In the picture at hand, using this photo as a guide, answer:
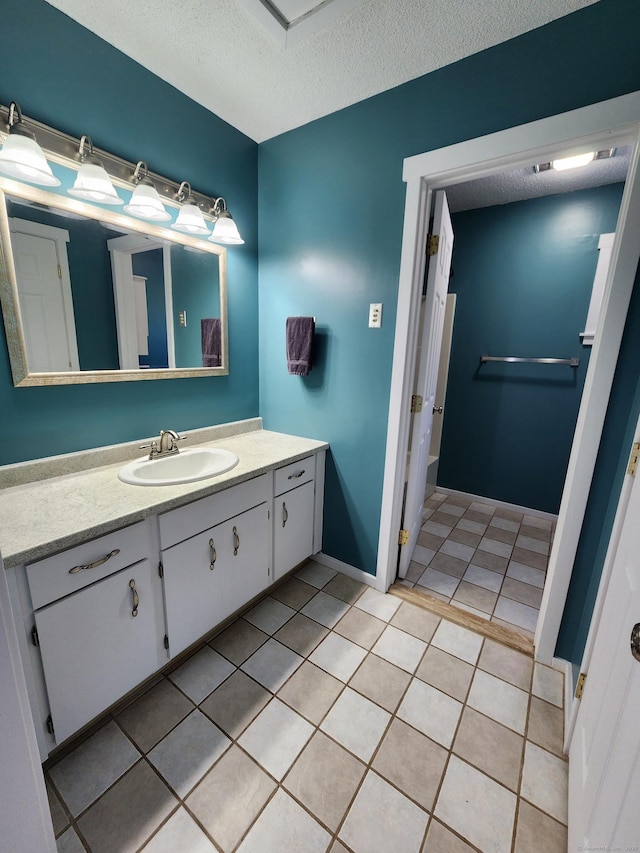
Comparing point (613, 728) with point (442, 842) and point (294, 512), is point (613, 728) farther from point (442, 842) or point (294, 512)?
point (294, 512)

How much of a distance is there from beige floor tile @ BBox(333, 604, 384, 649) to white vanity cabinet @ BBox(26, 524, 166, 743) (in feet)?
2.89

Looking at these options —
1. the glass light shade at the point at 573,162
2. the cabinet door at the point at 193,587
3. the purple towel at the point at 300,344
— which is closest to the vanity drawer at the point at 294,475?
the cabinet door at the point at 193,587

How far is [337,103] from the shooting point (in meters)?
1.71

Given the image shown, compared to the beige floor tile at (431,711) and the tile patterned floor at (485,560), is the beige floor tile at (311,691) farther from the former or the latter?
the tile patterned floor at (485,560)

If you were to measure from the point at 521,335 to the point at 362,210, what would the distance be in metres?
1.86

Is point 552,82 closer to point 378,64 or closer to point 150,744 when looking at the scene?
point 378,64

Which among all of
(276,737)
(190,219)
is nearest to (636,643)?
(276,737)

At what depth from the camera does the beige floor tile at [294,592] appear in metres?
1.94

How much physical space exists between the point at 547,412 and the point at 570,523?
172 centimetres

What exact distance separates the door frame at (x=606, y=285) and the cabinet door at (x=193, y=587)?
92 cm

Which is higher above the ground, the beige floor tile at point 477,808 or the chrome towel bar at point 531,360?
the chrome towel bar at point 531,360

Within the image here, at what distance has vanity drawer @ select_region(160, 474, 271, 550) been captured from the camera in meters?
1.30

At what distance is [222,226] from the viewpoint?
181cm

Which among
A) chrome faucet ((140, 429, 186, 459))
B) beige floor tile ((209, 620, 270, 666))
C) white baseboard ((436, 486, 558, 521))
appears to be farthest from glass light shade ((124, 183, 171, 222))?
white baseboard ((436, 486, 558, 521))
